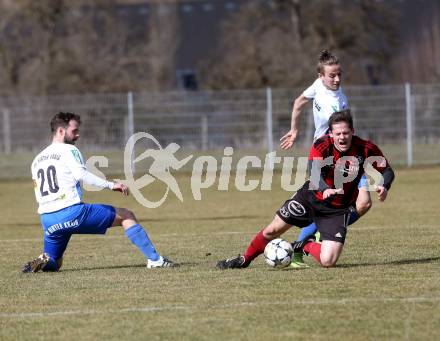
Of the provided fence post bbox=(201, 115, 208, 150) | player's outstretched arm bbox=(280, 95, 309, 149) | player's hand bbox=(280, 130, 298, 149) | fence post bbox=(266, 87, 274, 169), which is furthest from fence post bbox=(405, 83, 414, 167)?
player's hand bbox=(280, 130, 298, 149)

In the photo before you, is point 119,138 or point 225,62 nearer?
point 119,138

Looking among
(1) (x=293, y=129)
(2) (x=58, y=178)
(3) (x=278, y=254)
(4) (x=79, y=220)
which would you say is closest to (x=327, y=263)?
(3) (x=278, y=254)

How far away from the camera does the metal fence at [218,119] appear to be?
2688cm

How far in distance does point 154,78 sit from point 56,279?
3211 centimetres

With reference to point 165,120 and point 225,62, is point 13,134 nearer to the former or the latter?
point 165,120

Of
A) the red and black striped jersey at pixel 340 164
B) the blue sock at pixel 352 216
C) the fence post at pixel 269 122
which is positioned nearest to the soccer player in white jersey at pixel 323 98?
the blue sock at pixel 352 216

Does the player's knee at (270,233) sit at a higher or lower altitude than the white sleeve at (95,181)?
lower

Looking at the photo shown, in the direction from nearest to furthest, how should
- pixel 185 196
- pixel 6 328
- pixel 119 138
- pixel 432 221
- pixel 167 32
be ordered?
1. pixel 6 328
2. pixel 432 221
3. pixel 185 196
4. pixel 119 138
5. pixel 167 32

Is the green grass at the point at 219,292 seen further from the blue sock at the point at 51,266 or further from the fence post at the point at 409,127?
the fence post at the point at 409,127

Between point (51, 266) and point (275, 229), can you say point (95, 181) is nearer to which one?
point (51, 266)

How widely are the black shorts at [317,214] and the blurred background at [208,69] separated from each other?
1744cm

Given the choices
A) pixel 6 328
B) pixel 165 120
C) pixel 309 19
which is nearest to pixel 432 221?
pixel 6 328

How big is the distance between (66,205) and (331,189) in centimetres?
243

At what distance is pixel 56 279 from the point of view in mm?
9109
